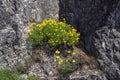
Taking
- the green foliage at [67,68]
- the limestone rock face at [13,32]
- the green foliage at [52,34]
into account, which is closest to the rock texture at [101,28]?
the green foliage at [52,34]

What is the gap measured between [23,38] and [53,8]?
1.74 meters

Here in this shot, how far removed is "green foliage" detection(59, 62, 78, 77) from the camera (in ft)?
31.8

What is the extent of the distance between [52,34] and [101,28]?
5.33 ft

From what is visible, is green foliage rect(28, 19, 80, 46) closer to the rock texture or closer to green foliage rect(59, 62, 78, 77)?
the rock texture

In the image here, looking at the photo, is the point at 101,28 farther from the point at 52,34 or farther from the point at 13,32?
the point at 13,32

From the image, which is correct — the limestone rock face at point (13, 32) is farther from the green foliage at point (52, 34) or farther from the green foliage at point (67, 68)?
the green foliage at point (67, 68)

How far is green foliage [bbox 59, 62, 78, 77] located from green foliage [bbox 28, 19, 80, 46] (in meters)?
0.69

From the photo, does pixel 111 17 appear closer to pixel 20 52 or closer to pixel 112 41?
pixel 112 41

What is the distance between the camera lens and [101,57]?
9531mm

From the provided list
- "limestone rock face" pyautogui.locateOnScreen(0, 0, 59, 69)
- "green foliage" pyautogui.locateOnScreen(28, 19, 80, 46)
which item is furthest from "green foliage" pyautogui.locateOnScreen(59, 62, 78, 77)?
"limestone rock face" pyautogui.locateOnScreen(0, 0, 59, 69)

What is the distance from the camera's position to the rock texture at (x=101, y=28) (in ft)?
30.4

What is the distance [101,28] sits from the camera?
980cm

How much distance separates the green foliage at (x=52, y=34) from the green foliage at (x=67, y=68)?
695mm

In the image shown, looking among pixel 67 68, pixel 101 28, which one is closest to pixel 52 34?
pixel 67 68
